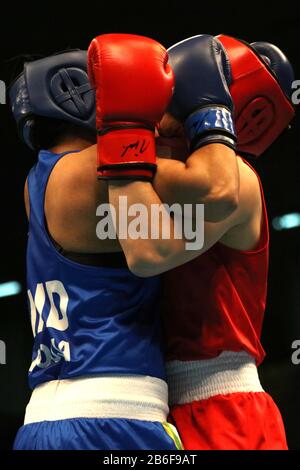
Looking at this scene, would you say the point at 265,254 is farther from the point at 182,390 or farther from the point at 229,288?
the point at 182,390

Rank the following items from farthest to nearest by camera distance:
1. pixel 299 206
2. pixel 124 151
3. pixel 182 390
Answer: pixel 299 206 < pixel 182 390 < pixel 124 151

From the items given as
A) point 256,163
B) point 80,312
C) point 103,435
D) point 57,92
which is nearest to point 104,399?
point 103,435

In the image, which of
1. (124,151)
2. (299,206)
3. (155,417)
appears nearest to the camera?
(124,151)

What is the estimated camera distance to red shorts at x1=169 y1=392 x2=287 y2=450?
177cm

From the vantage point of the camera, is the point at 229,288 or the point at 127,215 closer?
the point at 127,215

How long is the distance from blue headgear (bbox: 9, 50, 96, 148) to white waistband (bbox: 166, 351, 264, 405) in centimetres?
60

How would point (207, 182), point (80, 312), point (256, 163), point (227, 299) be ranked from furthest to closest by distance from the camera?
point (256, 163)
point (227, 299)
point (80, 312)
point (207, 182)

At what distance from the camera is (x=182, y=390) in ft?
6.06

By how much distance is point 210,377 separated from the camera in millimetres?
1828

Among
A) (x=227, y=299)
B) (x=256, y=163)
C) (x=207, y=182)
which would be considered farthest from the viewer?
(x=256, y=163)

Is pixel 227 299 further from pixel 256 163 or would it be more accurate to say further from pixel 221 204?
pixel 256 163

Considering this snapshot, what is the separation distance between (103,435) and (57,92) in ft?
2.60

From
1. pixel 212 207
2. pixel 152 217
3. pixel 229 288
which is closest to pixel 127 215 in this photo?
pixel 152 217

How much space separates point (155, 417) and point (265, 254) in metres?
0.48
